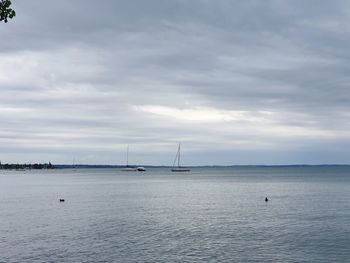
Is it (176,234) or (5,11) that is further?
(176,234)

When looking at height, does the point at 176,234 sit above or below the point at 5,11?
below

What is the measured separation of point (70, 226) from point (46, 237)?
11000mm

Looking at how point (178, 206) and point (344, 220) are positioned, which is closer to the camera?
point (344, 220)

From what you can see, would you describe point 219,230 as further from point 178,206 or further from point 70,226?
point 178,206

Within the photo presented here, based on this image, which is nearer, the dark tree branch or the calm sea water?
the dark tree branch

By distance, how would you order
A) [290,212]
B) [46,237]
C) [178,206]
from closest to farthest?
[46,237], [290,212], [178,206]

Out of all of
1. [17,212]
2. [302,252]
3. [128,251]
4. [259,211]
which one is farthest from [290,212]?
[17,212]

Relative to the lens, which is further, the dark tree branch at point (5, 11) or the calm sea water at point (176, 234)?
the calm sea water at point (176, 234)

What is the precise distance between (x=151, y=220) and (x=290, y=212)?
3095 centimetres

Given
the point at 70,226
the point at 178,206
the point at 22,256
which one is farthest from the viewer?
the point at 178,206

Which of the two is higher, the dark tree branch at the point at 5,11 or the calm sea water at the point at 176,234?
the dark tree branch at the point at 5,11

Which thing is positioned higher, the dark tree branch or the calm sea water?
the dark tree branch

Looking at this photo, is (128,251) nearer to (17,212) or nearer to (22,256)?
(22,256)

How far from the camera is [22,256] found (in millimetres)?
53625
